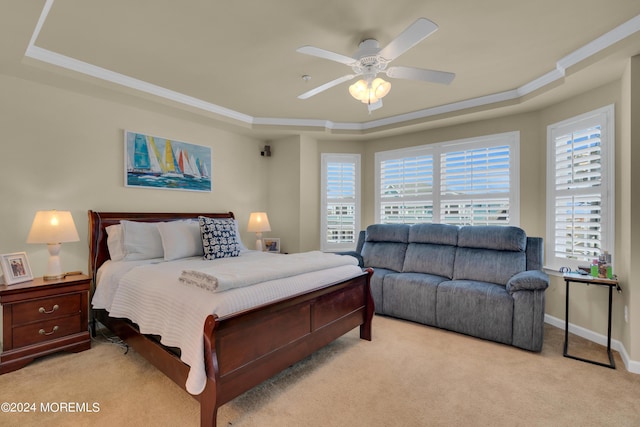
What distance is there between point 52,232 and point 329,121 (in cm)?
351

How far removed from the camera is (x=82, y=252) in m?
3.21

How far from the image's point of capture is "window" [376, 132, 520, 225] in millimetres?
3980

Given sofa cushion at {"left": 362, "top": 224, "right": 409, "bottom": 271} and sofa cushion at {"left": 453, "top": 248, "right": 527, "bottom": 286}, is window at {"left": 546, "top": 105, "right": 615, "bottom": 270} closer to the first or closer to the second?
sofa cushion at {"left": 453, "top": 248, "right": 527, "bottom": 286}

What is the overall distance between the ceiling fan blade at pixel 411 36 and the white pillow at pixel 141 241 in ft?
9.27

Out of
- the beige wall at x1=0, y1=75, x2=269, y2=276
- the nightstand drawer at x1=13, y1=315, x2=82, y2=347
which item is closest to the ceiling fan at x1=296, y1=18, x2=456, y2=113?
the beige wall at x1=0, y1=75, x2=269, y2=276

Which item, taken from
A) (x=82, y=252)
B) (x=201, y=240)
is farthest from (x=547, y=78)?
(x=82, y=252)

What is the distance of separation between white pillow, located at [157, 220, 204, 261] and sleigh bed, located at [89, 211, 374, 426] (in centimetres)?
63

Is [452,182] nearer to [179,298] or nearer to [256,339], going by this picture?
[256,339]

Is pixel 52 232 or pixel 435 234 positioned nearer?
pixel 52 232

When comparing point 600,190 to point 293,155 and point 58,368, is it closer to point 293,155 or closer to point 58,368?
point 293,155

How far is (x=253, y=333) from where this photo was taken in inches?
75.7

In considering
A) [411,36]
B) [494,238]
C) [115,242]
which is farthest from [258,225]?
[411,36]

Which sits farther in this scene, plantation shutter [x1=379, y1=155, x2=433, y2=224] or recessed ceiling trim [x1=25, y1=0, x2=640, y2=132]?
plantation shutter [x1=379, y1=155, x2=433, y2=224]

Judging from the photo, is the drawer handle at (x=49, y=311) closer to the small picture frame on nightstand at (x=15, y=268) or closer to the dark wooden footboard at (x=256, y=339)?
the small picture frame on nightstand at (x=15, y=268)
